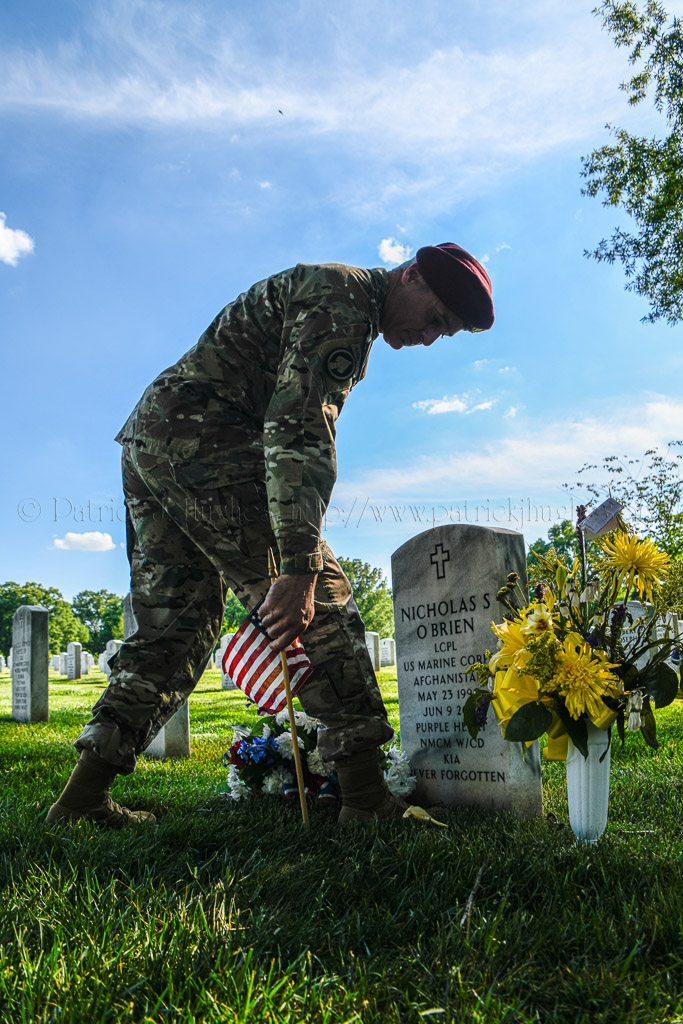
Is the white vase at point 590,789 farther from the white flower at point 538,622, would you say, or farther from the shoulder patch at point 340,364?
the shoulder patch at point 340,364

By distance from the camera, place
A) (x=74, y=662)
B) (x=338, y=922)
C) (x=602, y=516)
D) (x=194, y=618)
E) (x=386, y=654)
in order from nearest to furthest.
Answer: (x=338, y=922) < (x=194, y=618) < (x=602, y=516) < (x=74, y=662) < (x=386, y=654)

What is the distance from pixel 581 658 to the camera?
2.51m

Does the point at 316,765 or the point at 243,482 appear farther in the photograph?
the point at 316,765

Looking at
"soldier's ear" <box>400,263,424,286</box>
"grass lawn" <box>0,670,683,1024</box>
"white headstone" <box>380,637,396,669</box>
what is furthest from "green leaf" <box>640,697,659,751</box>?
"white headstone" <box>380,637,396,669</box>

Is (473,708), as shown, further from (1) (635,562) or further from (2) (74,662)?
(2) (74,662)

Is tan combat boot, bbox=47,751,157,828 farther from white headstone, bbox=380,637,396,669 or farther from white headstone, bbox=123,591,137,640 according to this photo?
white headstone, bbox=380,637,396,669

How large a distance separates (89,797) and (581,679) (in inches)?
78.2

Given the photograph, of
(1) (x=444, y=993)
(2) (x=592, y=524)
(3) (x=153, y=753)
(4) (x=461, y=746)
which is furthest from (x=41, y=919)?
(2) (x=592, y=524)

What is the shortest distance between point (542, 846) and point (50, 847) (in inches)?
67.2

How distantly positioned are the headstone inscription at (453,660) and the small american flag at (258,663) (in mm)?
1037

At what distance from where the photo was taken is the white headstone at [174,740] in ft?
19.0

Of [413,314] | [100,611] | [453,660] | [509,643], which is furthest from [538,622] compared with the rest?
[100,611]

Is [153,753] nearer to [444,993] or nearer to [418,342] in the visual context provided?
[418,342]

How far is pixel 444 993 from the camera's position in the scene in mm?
1469
